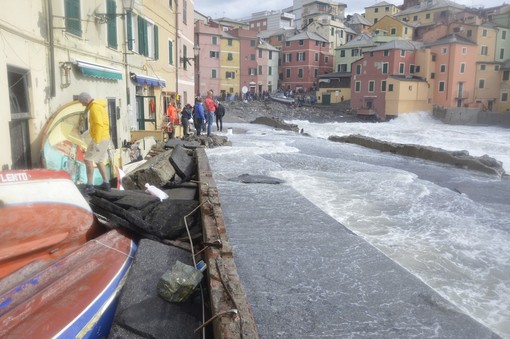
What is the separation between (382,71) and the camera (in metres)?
51.9

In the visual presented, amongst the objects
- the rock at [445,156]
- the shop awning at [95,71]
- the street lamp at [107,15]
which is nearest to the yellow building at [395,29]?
the rock at [445,156]

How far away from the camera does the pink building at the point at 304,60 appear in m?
64.4

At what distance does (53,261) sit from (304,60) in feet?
209

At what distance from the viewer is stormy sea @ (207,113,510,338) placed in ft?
15.7

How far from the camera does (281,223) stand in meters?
7.19

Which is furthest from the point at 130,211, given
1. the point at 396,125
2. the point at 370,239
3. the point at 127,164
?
the point at 396,125

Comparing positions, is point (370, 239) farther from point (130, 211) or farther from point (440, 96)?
point (440, 96)

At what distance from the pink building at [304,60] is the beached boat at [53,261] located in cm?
6241

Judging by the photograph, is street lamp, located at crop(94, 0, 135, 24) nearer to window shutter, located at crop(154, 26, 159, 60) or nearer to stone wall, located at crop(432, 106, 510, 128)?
window shutter, located at crop(154, 26, 159, 60)

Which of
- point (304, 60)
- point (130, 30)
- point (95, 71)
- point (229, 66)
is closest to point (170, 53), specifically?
point (130, 30)

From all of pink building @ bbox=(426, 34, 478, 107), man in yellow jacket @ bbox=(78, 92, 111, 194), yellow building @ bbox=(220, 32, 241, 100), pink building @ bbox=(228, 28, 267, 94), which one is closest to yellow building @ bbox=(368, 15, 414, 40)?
pink building @ bbox=(426, 34, 478, 107)

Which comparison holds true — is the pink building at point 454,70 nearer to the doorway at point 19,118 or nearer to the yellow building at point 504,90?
the yellow building at point 504,90

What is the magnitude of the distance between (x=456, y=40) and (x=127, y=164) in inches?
1973

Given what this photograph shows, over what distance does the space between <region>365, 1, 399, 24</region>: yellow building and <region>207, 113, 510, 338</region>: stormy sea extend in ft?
239
